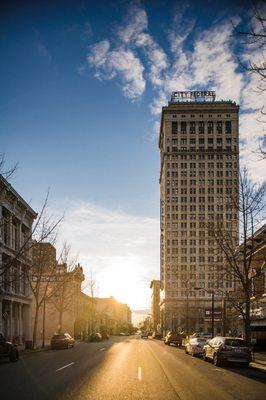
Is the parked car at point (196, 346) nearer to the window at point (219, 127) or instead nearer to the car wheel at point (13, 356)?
the car wheel at point (13, 356)

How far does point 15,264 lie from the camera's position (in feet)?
156

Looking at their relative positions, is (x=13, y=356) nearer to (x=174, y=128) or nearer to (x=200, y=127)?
(x=200, y=127)

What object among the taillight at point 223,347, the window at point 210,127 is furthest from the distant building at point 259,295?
the window at point 210,127

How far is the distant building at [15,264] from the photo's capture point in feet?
150

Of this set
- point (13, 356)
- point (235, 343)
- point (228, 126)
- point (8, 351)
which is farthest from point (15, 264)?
point (228, 126)

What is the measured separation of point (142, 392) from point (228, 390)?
2821mm

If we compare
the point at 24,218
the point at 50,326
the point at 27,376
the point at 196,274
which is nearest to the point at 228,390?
the point at 27,376

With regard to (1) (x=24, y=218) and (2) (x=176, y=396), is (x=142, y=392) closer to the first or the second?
(2) (x=176, y=396)

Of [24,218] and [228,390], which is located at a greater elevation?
[24,218]

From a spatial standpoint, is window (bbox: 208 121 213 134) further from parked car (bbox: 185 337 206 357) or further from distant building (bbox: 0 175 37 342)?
parked car (bbox: 185 337 206 357)

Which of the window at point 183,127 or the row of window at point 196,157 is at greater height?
the window at point 183,127

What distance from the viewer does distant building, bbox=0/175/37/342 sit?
45.7m

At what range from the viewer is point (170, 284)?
158m

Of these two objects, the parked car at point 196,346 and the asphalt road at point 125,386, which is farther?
the parked car at point 196,346
